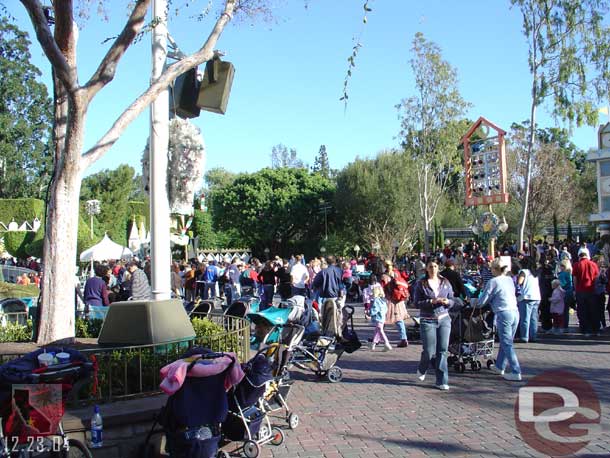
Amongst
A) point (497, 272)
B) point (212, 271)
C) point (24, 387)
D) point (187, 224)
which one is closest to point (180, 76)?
point (187, 224)

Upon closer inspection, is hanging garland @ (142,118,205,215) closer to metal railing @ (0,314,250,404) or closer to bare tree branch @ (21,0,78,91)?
→ bare tree branch @ (21,0,78,91)

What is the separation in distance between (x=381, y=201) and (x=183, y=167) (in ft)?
117

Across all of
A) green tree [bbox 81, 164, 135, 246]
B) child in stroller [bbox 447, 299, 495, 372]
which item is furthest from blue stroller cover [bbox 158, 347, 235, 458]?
green tree [bbox 81, 164, 135, 246]

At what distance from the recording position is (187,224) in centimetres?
834

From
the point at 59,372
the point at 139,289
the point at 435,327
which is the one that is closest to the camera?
the point at 59,372

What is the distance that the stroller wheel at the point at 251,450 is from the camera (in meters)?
5.41

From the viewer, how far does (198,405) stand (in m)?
4.87

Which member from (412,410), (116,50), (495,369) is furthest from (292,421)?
(116,50)

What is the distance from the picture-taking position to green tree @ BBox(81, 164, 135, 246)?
59.2 meters

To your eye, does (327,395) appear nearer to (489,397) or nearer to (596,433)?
(489,397)

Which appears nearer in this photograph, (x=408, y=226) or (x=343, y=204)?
(x=408, y=226)

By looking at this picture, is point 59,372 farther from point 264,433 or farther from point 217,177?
point 217,177

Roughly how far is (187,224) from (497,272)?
4.49m

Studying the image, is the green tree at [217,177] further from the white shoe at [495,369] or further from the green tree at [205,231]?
the white shoe at [495,369]
